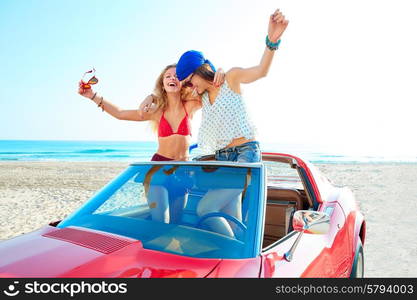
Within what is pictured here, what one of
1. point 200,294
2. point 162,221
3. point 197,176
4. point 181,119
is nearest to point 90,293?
point 200,294

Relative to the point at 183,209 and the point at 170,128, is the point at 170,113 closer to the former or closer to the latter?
the point at 170,128

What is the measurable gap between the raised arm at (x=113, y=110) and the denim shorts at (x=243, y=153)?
0.94 meters

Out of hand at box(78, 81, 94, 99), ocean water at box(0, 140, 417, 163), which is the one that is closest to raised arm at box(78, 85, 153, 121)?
hand at box(78, 81, 94, 99)

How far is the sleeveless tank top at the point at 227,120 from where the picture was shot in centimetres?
273

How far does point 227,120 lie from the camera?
2.74 metres

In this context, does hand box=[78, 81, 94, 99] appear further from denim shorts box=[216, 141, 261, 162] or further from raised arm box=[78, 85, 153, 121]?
denim shorts box=[216, 141, 261, 162]

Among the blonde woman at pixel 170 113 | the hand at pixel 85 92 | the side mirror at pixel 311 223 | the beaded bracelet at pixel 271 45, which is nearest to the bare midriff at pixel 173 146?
the blonde woman at pixel 170 113

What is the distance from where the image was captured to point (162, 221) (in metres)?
2.06

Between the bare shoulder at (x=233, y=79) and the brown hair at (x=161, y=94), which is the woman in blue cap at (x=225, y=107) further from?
the brown hair at (x=161, y=94)

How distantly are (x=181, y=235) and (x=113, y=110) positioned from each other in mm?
1974

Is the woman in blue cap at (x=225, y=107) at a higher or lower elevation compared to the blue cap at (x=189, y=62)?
lower

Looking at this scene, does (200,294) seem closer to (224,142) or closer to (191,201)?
(191,201)

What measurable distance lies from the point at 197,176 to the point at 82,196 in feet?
25.7

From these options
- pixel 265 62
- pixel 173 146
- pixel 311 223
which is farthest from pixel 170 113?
pixel 311 223
